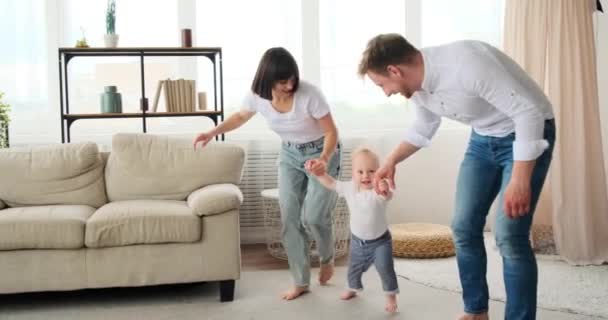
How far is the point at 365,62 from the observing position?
2.47m

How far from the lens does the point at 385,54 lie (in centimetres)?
244

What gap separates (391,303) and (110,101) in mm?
2396

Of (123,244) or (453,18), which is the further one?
(453,18)

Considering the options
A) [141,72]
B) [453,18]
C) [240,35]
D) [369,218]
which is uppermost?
[453,18]

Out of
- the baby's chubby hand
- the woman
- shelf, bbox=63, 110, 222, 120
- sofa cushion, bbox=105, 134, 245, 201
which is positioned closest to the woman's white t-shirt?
the woman

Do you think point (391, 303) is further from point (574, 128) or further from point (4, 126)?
point (4, 126)

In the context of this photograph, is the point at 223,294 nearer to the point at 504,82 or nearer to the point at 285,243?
the point at 285,243

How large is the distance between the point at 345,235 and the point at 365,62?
2.51 meters

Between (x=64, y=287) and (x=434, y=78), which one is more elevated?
(x=434, y=78)

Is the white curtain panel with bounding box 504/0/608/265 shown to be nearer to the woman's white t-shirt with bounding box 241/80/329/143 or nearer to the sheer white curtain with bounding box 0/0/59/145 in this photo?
the woman's white t-shirt with bounding box 241/80/329/143

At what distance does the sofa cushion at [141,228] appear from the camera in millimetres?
3465

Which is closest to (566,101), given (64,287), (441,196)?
(441,196)

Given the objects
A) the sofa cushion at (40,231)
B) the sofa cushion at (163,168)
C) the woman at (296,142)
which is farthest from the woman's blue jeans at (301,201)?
the sofa cushion at (40,231)

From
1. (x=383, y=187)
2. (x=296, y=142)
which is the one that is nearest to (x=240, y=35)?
(x=296, y=142)
